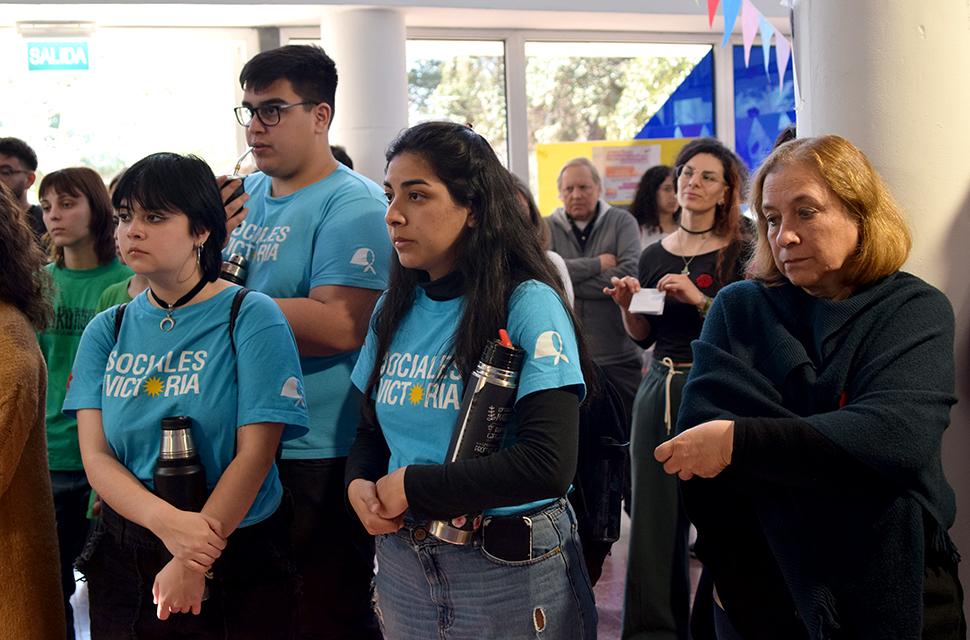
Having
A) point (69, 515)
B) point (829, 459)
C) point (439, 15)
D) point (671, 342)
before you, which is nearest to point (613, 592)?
point (671, 342)

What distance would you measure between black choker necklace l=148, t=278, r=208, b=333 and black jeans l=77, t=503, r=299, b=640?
0.38 meters

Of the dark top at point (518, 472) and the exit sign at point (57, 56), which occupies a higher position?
the exit sign at point (57, 56)

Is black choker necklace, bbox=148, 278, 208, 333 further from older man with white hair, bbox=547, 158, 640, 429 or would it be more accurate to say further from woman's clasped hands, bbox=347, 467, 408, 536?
older man with white hair, bbox=547, 158, 640, 429

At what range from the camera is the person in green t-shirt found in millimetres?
3039

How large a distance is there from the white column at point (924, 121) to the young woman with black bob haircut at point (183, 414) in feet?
4.13

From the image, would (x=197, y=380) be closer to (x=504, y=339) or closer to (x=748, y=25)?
(x=504, y=339)

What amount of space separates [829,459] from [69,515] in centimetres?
234

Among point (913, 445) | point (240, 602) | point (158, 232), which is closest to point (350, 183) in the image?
point (158, 232)

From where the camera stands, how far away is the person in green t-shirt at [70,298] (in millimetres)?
3039

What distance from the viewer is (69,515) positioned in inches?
120

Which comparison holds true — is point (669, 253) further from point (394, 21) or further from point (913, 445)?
point (394, 21)

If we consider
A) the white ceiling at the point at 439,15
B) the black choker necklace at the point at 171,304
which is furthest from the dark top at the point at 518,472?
the white ceiling at the point at 439,15

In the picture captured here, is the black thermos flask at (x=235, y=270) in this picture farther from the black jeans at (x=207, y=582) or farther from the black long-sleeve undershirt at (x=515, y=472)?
the black long-sleeve undershirt at (x=515, y=472)

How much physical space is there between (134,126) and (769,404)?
6341 millimetres
